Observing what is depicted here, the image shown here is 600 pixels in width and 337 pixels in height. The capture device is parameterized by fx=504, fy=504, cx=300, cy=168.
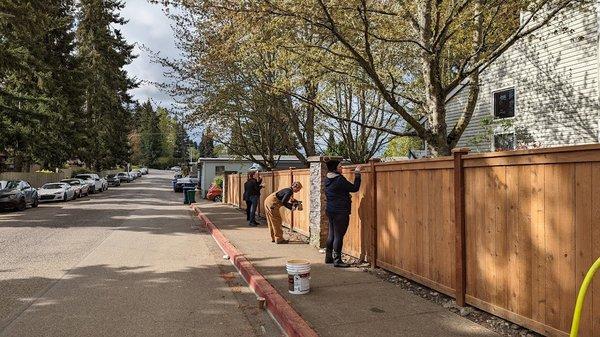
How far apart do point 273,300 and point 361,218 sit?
2.91 m

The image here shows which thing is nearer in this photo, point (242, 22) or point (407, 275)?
point (407, 275)

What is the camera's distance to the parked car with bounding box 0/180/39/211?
22328 mm

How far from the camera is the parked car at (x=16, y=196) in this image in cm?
2233

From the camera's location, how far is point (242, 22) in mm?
9023

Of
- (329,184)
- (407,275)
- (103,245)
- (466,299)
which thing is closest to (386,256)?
(407,275)

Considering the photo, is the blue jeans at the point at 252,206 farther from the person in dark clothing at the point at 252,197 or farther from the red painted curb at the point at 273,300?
the red painted curb at the point at 273,300

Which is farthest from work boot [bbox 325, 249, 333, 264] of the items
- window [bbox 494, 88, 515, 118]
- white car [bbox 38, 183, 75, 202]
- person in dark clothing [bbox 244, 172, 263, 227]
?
white car [bbox 38, 183, 75, 202]

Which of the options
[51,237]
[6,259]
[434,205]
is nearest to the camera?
[434,205]

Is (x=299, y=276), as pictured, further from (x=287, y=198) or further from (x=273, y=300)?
(x=287, y=198)

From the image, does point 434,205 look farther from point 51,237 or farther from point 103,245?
point 51,237

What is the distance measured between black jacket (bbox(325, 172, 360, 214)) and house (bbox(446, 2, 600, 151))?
7.83 metres

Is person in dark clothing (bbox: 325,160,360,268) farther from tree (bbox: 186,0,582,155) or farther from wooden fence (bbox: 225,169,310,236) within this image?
wooden fence (bbox: 225,169,310,236)

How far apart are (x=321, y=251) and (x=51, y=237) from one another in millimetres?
7506

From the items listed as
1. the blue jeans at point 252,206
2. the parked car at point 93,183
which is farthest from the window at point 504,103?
the parked car at point 93,183
